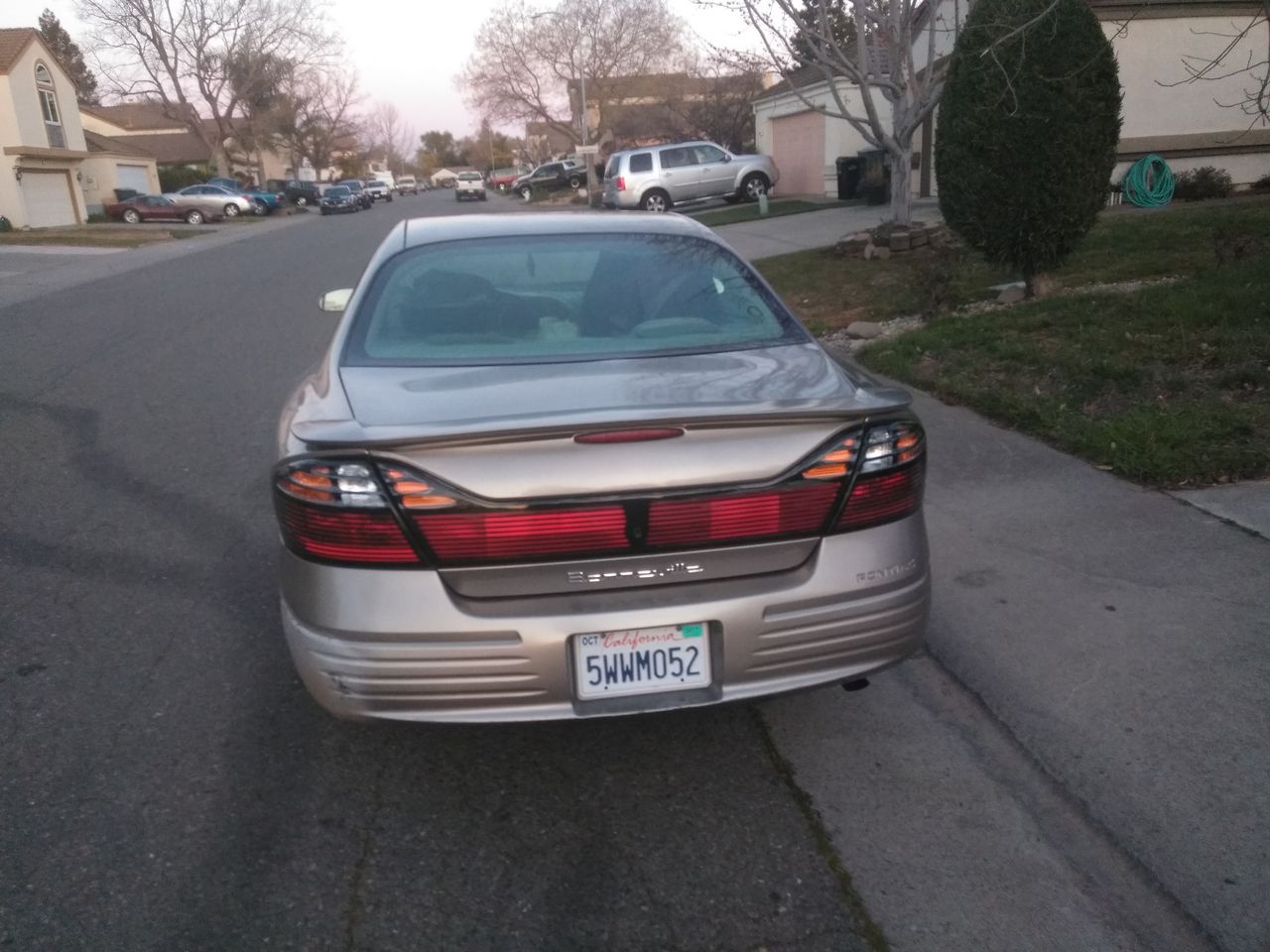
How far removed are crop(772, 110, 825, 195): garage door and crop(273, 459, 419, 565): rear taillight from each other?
28565 millimetres

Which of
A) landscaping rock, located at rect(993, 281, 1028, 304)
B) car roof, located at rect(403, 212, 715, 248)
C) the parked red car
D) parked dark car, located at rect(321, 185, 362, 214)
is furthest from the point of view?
parked dark car, located at rect(321, 185, 362, 214)

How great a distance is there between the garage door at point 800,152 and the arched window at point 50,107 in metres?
25.5

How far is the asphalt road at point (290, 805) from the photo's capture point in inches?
112

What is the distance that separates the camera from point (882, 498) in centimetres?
319

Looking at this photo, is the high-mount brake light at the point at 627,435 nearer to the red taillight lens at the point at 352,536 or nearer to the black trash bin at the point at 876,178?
the red taillight lens at the point at 352,536

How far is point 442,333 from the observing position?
388cm

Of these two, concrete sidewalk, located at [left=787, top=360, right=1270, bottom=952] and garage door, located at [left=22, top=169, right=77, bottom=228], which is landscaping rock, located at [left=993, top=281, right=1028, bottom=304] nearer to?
concrete sidewalk, located at [left=787, top=360, right=1270, bottom=952]

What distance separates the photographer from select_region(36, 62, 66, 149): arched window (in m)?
40.1

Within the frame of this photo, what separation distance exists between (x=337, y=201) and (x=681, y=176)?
31.1m

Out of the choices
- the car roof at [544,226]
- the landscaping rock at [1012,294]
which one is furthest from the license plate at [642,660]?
the landscaping rock at [1012,294]

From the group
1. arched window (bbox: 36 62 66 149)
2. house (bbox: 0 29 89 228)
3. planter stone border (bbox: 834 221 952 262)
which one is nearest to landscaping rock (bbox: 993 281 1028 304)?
planter stone border (bbox: 834 221 952 262)

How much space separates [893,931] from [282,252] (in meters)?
25.3

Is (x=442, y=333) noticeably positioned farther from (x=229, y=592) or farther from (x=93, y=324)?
(x=93, y=324)

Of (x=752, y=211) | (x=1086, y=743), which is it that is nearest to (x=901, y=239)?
(x=752, y=211)
